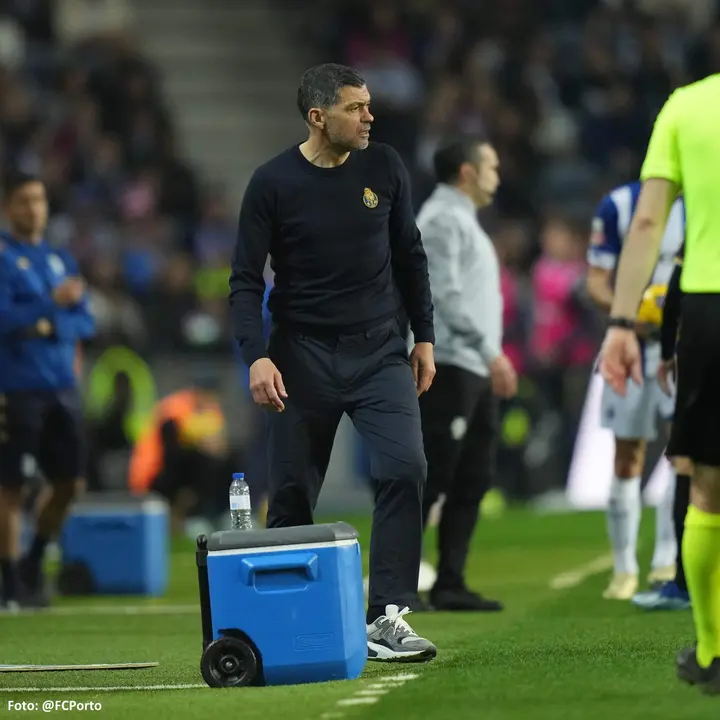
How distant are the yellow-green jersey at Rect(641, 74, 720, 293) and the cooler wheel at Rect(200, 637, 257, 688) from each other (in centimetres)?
185

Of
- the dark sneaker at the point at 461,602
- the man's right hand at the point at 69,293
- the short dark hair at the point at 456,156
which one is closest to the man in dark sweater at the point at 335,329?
the dark sneaker at the point at 461,602

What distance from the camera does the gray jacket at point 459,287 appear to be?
964cm

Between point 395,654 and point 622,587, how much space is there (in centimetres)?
319

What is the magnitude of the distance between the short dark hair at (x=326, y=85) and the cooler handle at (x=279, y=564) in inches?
63.8

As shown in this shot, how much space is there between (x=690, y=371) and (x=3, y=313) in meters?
5.60

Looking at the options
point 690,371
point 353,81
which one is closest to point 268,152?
point 353,81

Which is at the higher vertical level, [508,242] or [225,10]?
[225,10]

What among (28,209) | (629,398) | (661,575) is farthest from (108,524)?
(629,398)

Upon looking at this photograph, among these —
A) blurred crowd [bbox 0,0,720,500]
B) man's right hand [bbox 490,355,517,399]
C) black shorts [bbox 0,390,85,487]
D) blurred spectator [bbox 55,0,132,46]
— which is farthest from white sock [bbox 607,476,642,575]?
blurred spectator [bbox 55,0,132,46]

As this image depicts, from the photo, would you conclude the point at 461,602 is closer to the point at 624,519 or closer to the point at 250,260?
the point at 624,519

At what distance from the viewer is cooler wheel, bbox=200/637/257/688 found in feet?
21.5

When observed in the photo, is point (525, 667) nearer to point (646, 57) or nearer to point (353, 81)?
point (353, 81)

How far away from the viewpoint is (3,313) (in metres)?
10.7

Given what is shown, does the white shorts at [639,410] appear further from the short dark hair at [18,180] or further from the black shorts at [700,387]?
the black shorts at [700,387]
